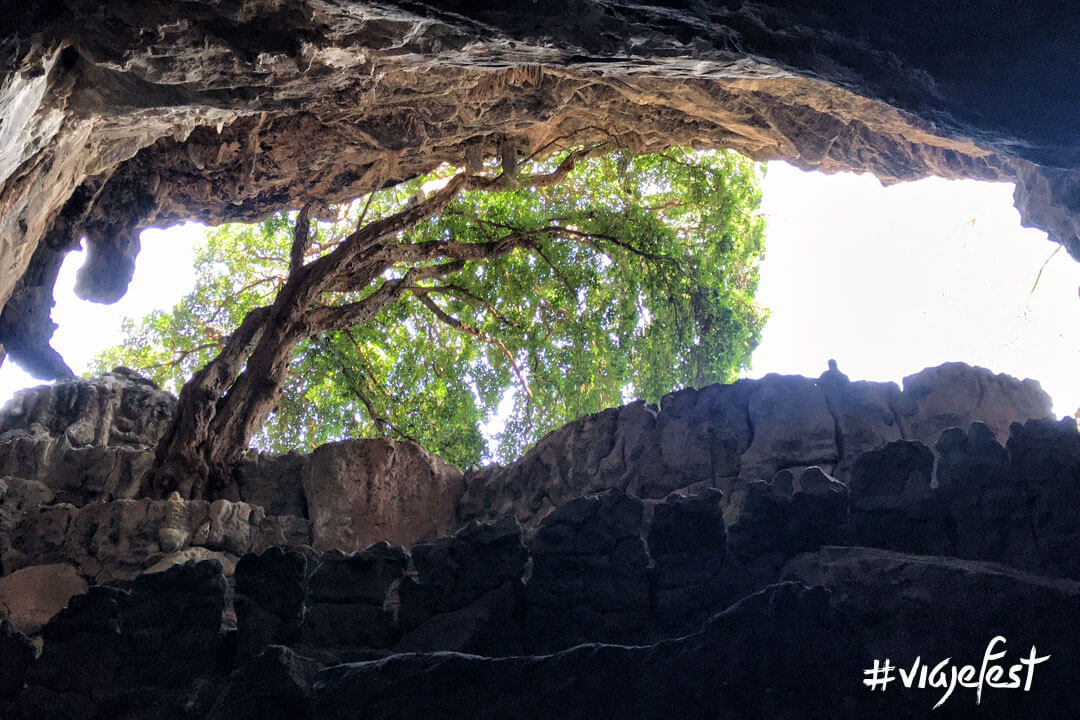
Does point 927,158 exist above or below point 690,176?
below

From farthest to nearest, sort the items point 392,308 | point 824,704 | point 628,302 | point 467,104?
point 392,308 < point 628,302 < point 467,104 < point 824,704

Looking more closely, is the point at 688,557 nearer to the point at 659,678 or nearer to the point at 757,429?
the point at 659,678

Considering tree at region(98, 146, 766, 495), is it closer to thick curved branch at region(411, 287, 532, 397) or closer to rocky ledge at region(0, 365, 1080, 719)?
thick curved branch at region(411, 287, 532, 397)

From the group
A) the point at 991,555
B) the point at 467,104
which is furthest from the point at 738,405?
the point at 467,104

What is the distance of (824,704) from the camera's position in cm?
332

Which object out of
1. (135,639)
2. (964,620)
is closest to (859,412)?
(964,620)

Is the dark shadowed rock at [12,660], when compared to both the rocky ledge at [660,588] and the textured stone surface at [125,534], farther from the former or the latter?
the textured stone surface at [125,534]

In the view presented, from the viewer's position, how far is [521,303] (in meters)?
10.4

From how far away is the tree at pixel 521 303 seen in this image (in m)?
9.42

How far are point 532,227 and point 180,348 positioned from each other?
515cm

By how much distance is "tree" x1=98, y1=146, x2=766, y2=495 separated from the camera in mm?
9422

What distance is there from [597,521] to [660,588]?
0.44 metres

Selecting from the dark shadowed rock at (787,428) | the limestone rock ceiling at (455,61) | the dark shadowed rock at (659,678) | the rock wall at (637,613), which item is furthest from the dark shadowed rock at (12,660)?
the dark shadowed rock at (787,428)

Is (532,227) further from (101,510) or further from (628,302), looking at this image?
(101,510)
